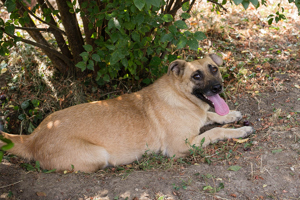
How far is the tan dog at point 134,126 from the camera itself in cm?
415

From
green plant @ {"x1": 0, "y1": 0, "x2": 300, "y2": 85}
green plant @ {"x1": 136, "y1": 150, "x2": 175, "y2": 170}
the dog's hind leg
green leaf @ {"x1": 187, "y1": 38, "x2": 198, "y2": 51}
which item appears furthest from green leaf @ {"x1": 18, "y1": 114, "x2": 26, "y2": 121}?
green leaf @ {"x1": 187, "y1": 38, "x2": 198, "y2": 51}

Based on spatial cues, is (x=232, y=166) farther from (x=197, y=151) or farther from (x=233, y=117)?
(x=233, y=117)

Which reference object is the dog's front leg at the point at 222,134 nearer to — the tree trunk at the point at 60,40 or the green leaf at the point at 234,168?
the green leaf at the point at 234,168

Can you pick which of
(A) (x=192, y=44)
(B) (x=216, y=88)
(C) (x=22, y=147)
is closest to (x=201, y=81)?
(B) (x=216, y=88)

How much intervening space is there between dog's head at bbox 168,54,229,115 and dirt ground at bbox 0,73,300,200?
91cm

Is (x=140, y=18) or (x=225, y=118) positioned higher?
(x=140, y=18)

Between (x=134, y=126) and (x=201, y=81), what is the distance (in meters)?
1.37

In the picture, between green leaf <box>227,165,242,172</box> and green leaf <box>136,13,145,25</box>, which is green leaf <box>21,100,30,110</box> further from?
green leaf <box>227,165,242,172</box>

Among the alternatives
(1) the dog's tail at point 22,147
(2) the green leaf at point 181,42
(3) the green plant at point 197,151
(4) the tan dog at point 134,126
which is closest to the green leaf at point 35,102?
(4) the tan dog at point 134,126

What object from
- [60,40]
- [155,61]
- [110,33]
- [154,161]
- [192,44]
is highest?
[60,40]

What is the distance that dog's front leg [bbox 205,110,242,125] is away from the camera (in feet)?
17.8

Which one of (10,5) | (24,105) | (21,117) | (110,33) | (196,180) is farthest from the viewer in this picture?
(24,105)

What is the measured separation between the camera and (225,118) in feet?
17.9

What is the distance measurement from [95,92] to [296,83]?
4440 millimetres
